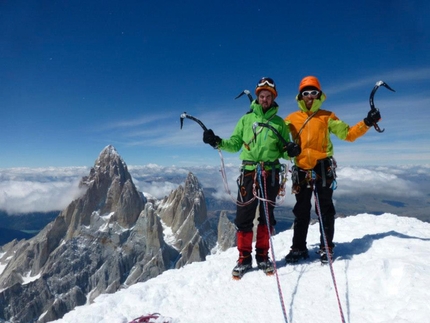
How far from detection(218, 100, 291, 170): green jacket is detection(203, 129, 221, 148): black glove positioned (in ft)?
0.39

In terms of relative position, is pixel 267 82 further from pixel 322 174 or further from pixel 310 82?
pixel 322 174

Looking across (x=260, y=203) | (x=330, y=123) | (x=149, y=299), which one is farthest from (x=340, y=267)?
(x=149, y=299)

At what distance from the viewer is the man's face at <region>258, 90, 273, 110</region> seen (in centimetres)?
708

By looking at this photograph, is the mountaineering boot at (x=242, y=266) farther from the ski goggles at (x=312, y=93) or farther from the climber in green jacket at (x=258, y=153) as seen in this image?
the ski goggles at (x=312, y=93)

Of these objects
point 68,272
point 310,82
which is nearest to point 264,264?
point 310,82

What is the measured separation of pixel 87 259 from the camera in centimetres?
19312

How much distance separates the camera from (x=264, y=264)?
7246mm

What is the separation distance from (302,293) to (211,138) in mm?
4254

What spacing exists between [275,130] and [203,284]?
14.1 feet

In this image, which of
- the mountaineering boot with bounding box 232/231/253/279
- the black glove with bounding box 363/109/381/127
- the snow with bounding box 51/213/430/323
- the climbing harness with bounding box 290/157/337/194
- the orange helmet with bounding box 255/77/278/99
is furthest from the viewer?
the mountaineering boot with bounding box 232/231/253/279

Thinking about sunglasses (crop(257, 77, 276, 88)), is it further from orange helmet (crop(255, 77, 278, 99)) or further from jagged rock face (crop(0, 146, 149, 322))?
jagged rock face (crop(0, 146, 149, 322))

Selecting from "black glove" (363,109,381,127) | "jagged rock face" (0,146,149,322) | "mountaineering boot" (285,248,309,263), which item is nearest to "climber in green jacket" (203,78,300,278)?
"mountaineering boot" (285,248,309,263)

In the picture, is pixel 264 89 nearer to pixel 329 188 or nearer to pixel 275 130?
pixel 275 130

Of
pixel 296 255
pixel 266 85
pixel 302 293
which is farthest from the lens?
pixel 296 255
